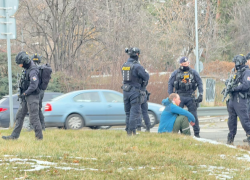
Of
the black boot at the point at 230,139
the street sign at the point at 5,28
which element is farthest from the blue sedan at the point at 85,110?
the black boot at the point at 230,139

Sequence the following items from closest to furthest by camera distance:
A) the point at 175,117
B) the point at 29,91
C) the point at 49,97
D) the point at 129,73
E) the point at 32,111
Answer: the point at 29,91, the point at 32,111, the point at 129,73, the point at 175,117, the point at 49,97

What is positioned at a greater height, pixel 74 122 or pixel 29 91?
pixel 29 91

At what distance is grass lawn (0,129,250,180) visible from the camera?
5230 millimetres

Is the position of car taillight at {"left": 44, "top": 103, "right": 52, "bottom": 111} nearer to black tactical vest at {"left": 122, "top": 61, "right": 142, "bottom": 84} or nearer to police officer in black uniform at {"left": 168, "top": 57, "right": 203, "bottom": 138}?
police officer in black uniform at {"left": 168, "top": 57, "right": 203, "bottom": 138}

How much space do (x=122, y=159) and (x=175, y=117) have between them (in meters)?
2.95

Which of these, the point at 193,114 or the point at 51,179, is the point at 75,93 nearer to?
the point at 193,114

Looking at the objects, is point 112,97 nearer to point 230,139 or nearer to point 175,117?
point 175,117

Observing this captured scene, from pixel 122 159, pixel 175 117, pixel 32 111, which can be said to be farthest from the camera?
pixel 175 117

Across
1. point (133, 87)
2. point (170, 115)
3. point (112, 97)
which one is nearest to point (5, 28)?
point (112, 97)

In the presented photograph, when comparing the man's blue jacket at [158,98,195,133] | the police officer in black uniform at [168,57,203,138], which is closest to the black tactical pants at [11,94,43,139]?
the man's blue jacket at [158,98,195,133]

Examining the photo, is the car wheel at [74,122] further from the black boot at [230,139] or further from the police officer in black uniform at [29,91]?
the black boot at [230,139]

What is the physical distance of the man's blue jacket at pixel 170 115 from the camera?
28.8 ft

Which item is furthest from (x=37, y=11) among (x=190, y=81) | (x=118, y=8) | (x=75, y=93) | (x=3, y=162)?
(x=3, y=162)

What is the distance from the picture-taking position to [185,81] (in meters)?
9.59
